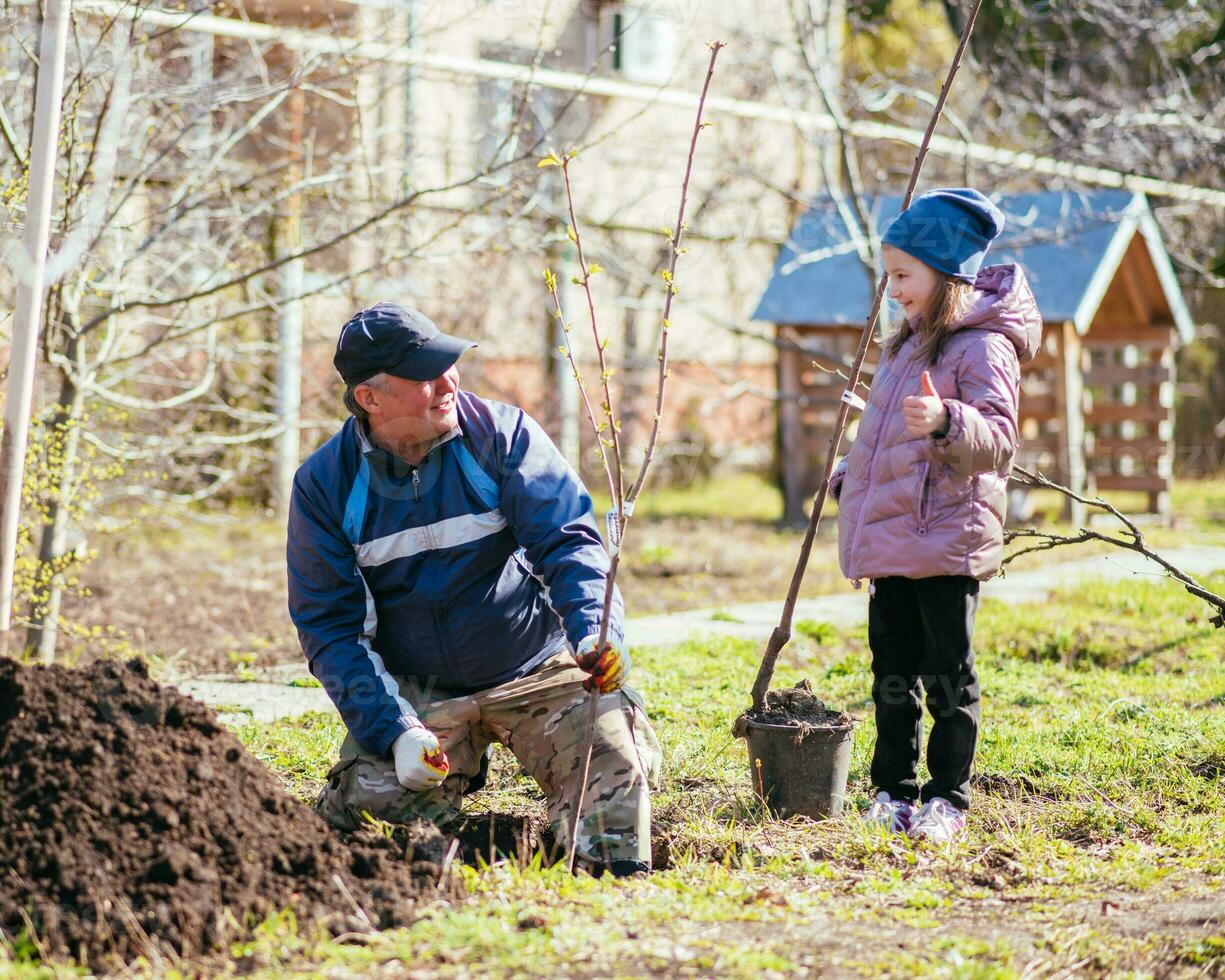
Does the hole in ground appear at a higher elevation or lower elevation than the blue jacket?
lower

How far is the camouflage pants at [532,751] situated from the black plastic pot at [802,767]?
0.28m

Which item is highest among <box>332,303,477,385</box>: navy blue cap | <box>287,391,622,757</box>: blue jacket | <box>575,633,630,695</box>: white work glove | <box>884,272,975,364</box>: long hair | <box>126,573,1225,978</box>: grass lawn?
<box>884,272,975,364</box>: long hair

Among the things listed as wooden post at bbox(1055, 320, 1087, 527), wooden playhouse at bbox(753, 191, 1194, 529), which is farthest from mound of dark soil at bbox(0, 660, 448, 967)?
wooden post at bbox(1055, 320, 1087, 527)

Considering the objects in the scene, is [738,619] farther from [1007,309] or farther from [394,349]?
[394,349]

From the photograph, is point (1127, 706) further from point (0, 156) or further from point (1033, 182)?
point (1033, 182)

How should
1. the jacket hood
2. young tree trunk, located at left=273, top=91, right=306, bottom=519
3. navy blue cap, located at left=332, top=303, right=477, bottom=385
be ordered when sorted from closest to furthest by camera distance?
1. navy blue cap, located at left=332, top=303, right=477, bottom=385
2. the jacket hood
3. young tree trunk, located at left=273, top=91, right=306, bottom=519

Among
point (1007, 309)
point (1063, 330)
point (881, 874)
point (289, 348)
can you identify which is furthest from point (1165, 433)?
point (881, 874)

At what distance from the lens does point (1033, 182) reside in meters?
11.3

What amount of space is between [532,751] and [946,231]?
1640 millimetres

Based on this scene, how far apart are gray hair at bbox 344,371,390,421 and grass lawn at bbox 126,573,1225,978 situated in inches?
44.7

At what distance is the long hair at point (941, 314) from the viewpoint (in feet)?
11.4

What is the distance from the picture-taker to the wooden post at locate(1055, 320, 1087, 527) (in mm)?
9906

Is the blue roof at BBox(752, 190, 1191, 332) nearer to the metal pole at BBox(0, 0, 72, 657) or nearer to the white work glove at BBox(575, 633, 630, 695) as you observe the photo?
the white work glove at BBox(575, 633, 630, 695)

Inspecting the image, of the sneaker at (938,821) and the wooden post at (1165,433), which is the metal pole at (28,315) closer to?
the sneaker at (938,821)
